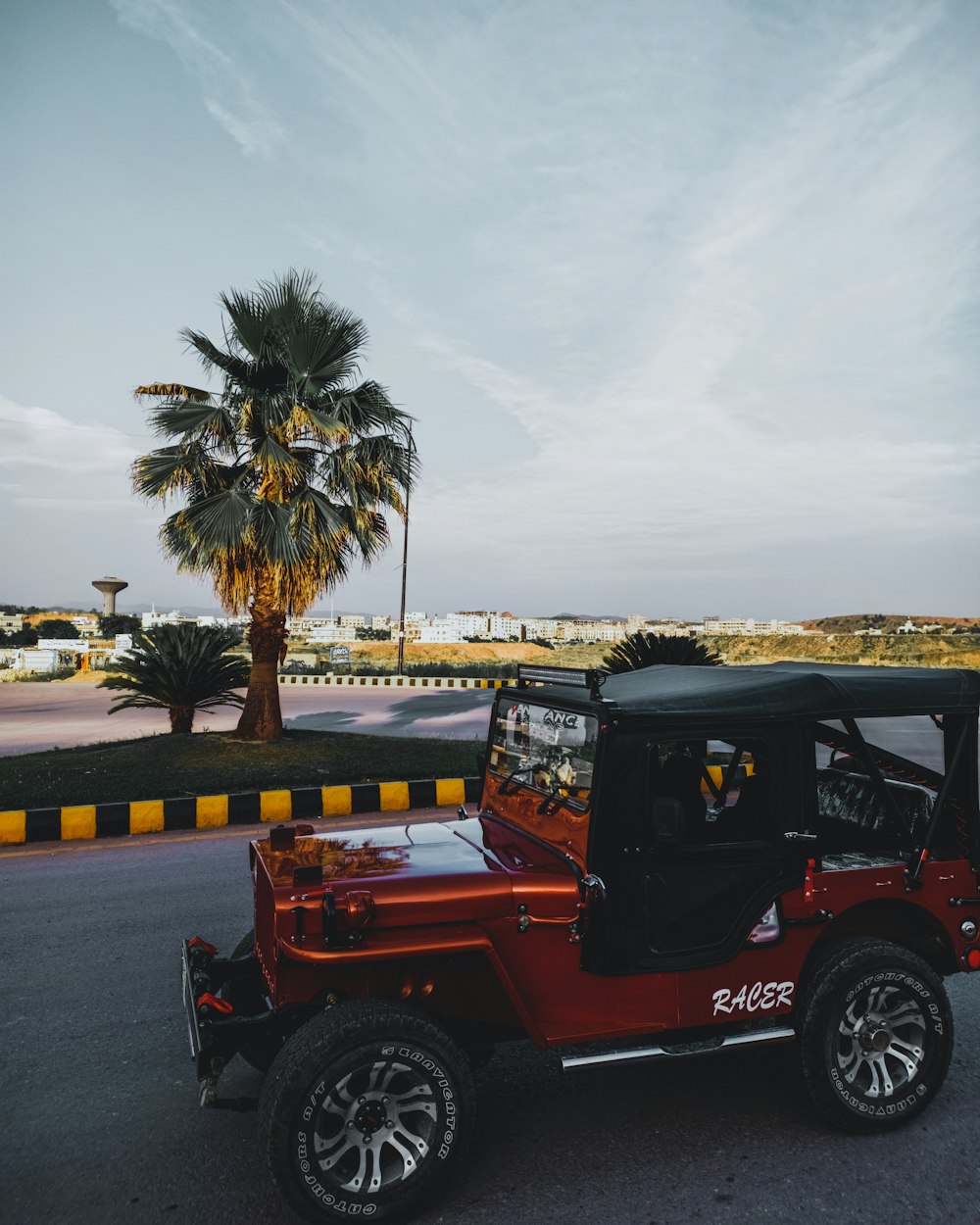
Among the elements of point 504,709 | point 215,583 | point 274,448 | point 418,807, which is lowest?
point 418,807

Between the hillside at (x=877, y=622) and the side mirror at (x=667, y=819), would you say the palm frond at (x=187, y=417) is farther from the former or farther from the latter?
the hillside at (x=877, y=622)

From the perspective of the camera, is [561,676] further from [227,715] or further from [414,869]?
[227,715]

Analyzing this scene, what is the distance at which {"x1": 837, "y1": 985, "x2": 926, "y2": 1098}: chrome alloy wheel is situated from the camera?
336 cm

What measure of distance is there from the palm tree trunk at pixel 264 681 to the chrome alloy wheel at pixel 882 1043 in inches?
437

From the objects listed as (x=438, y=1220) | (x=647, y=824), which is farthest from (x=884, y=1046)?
(x=438, y=1220)

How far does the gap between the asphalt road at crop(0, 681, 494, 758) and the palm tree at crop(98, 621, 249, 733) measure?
3.88 ft

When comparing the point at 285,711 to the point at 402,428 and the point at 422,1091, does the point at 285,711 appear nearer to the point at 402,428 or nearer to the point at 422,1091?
the point at 402,428

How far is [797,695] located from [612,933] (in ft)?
4.05

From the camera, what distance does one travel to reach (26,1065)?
391 cm

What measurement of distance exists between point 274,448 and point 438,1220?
36.8 ft

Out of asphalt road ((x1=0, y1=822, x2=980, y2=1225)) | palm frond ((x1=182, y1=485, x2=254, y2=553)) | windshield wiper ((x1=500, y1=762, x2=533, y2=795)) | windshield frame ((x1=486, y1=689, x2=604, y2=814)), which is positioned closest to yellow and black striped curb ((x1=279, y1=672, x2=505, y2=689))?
palm frond ((x1=182, y1=485, x2=254, y2=553))

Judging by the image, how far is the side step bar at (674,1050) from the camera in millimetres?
3119

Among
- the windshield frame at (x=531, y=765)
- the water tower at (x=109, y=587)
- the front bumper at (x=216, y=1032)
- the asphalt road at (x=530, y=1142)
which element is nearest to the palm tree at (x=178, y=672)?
the asphalt road at (x=530, y=1142)

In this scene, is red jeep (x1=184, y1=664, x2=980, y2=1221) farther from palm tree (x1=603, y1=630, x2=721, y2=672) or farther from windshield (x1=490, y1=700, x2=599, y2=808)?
palm tree (x1=603, y1=630, x2=721, y2=672)
